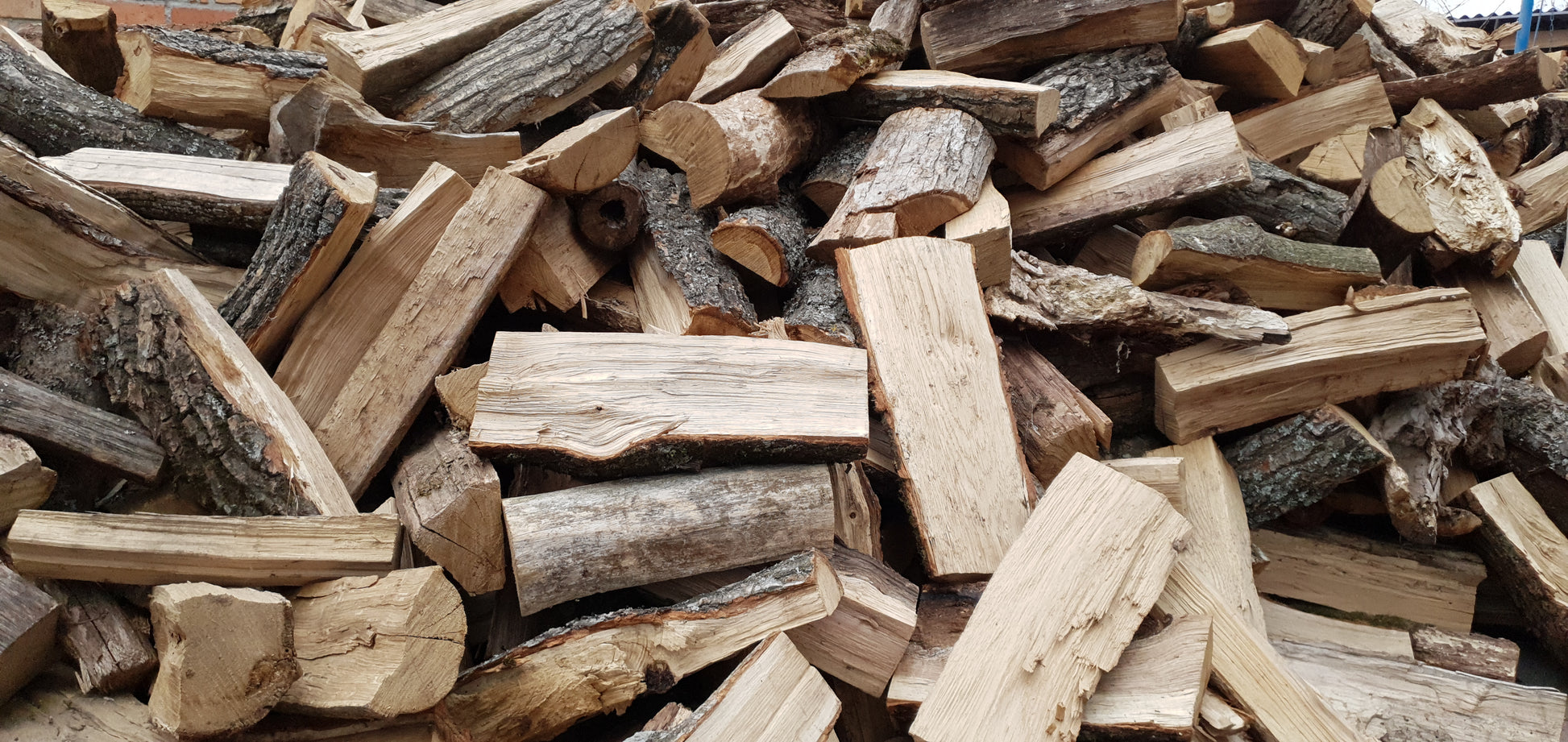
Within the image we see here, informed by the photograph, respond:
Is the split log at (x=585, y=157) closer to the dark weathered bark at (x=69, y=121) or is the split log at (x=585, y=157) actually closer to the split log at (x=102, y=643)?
the dark weathered bark at (x=69, y=121)

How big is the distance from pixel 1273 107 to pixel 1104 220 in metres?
1.10

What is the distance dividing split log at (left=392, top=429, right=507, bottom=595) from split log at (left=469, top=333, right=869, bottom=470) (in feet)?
0.22

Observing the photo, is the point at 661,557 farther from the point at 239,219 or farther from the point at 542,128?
the point at 542,128

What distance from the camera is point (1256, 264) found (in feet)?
8.25

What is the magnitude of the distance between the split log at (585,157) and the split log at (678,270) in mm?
187

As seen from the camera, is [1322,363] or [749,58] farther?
[749,58]

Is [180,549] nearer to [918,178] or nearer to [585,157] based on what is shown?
[585,157]

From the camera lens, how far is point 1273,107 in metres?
3.26

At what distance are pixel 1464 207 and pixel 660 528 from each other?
9.19ft

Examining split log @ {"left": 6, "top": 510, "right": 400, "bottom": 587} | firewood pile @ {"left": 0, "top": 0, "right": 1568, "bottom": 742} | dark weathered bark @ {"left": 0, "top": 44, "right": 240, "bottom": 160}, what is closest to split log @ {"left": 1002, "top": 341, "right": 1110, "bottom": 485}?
firewood pile @ {"left": 0, "top": 0, "right": 1568, "bottom": 742}

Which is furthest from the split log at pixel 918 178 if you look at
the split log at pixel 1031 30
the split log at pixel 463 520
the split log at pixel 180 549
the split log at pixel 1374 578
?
the split log at pixel 180 549

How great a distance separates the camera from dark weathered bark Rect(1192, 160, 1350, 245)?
286cm

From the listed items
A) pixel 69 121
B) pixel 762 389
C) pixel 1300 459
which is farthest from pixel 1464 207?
pixel 69 121

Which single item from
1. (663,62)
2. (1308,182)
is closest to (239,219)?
(663,62)
